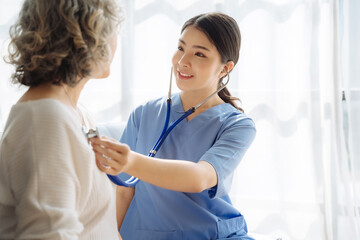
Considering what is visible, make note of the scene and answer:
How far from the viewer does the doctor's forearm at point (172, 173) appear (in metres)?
1.09

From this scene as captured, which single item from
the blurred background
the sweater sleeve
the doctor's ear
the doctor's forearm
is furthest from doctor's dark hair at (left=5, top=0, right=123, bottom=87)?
the blurred background

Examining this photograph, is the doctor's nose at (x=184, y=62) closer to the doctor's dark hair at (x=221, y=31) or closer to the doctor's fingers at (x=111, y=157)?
the doctor's dark hair at (x=221, y=31)

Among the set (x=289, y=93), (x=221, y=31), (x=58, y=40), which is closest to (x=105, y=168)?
(x=58, y=40)

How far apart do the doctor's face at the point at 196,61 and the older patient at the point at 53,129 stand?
0.50 metres

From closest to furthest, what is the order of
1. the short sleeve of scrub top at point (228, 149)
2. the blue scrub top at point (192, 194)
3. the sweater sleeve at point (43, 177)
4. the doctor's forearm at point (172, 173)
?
the sweater sleeve at point (43, 177) < the doctor's forearm at point (172, 173) < the short sleeve of scrub top at point (228, 149) < the blue scrub top at point (192, 194)

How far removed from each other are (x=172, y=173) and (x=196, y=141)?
341 millimetres

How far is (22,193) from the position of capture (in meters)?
0.84

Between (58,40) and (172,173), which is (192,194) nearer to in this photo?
(172,173)

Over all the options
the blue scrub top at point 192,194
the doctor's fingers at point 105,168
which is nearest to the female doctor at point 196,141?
the blue scrub top at point 192,194

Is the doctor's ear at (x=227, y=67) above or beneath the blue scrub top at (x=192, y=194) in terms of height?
above

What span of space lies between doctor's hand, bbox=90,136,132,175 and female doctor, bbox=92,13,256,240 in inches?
15.5

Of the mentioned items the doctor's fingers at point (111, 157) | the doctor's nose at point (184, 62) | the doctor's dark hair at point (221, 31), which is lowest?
the doctor's fingers at point (111, 157)

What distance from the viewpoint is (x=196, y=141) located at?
1488 millimetres

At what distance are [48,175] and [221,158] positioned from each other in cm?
65
